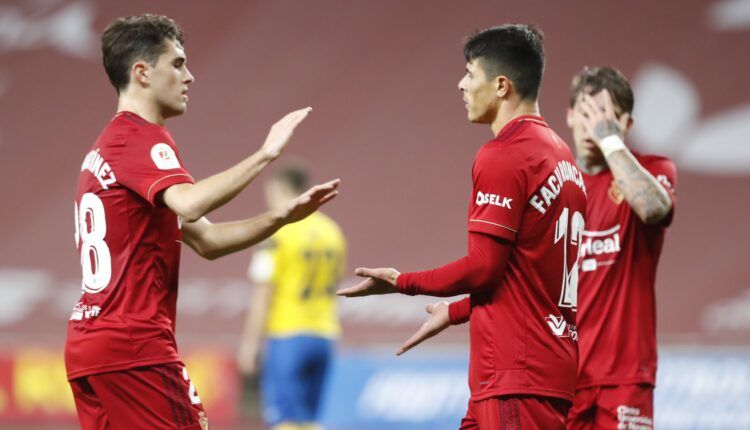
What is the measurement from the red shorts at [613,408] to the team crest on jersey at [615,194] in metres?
0.79

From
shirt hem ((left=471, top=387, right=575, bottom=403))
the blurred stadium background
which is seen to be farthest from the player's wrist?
the blurred stadium background

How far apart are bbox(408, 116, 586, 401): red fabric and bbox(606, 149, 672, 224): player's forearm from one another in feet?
1.82

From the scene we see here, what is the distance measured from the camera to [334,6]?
11.4 m

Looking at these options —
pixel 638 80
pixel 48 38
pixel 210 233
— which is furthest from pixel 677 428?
pixel 48 38

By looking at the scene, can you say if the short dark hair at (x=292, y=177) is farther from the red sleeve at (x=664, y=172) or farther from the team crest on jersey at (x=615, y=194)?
the red sleeve at (x=664, y=172)

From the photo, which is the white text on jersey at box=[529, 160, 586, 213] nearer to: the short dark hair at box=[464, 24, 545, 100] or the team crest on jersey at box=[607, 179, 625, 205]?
the short dark hair at box=[464, 24, 545, 100]

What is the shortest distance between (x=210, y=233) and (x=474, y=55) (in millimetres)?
1230

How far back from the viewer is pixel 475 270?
11.7 feet

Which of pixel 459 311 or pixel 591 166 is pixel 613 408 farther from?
pixel 591 166

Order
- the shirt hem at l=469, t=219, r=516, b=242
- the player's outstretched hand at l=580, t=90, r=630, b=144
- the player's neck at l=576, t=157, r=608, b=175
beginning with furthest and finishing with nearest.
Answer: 1. the player's neck at l=576, t=157, r=608, b=175
2. the player's outstretched hand at l=580, t=90, r=630, b=144
3. the shirt hem at l=469, t=219, r=516, b=242

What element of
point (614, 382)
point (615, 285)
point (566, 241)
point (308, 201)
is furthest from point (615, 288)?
point (308, 201)

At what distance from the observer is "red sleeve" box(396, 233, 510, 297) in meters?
3.58

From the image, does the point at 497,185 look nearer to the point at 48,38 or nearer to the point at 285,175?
the point at 285,175

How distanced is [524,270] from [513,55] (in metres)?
0.77
